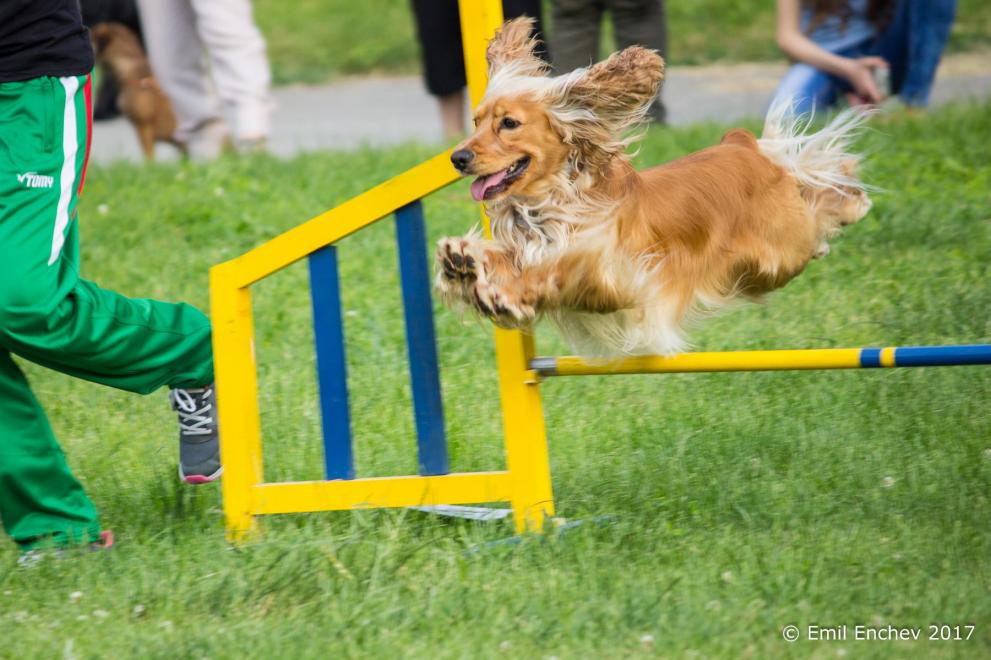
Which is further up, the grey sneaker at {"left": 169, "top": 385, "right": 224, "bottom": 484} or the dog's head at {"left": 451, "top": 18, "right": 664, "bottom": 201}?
the dog's head at {"left": 451, "top": 18, "right": 664, "bottom": 201}

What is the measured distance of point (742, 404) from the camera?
452 centimetres

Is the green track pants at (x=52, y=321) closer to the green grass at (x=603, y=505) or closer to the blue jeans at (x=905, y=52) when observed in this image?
the green grass at (x=603, y=505)

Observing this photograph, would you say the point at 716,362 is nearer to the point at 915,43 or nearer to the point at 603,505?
the point at 603,505

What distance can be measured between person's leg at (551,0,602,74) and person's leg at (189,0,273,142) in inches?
65.4

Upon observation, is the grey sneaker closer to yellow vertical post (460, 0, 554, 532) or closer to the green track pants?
the green track pants

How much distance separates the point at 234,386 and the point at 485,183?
894 millimetres

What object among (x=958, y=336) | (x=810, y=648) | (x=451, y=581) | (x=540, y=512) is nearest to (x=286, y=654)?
(x=451, y=581)

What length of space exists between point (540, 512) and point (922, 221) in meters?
3.31

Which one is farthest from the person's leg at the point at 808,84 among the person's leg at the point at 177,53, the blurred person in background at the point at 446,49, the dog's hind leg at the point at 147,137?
the dog's hind leg at the point at 147,137

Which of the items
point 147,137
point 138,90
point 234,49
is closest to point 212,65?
point 234,49

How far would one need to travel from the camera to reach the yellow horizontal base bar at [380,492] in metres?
3.65

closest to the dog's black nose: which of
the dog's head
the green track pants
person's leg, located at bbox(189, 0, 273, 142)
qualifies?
the dog's head

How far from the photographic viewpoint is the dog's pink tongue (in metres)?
3.39

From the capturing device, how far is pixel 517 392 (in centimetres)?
358
